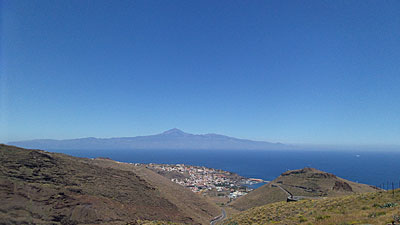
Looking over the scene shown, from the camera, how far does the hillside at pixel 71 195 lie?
19.6 m

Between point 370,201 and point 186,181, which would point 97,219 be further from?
point 186,181

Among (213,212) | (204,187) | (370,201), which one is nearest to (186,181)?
(204,187)

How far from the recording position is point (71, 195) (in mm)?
23531

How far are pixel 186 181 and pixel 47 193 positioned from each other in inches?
2644

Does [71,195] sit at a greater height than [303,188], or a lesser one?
greater

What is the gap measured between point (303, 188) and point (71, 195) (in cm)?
4940

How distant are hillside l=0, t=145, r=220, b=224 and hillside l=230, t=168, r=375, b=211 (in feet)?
58.4

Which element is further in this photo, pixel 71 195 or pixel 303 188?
pixel 303 188

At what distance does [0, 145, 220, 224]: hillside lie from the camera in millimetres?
19562

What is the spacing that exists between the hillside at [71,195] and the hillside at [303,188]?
17.8 meters

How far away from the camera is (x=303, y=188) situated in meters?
52.5

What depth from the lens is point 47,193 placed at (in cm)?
2228

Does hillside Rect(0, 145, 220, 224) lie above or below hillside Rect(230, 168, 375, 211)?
above

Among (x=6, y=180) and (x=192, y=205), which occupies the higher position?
(x=6, y=180)
